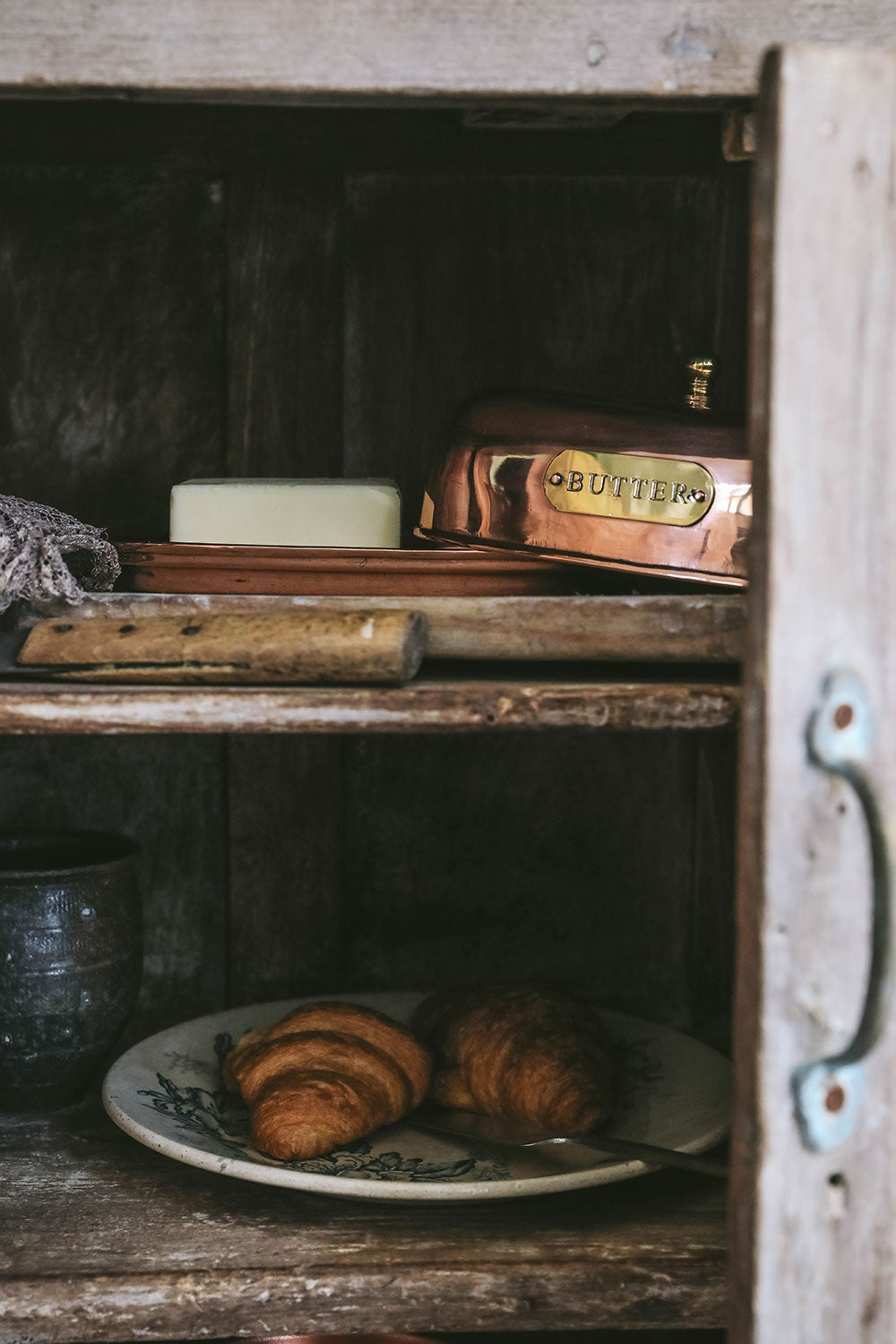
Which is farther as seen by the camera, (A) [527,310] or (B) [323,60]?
(A) [527,310]

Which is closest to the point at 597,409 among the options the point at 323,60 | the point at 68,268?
the point at 323,60

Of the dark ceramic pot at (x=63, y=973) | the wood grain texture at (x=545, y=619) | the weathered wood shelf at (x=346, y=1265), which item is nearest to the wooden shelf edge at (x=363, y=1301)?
the weathered wood shelf at (x=346, y=1265)

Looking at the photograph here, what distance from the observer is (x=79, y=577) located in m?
0.71

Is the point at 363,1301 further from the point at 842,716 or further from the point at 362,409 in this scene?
the point at 362,409

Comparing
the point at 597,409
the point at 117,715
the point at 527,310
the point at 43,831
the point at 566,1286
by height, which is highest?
the point at 527,310

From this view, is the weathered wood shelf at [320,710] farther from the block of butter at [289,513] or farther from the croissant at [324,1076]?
the croissant at [324,1076]

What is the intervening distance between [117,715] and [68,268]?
1.74ft

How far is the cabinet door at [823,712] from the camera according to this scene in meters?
0.42

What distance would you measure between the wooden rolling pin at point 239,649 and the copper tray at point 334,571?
0.05m

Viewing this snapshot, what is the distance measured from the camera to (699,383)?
2.48 ft

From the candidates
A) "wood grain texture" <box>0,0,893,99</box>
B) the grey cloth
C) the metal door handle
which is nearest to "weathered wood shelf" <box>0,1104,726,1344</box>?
the metal door handle

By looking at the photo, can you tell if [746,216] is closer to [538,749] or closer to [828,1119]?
[538,749]

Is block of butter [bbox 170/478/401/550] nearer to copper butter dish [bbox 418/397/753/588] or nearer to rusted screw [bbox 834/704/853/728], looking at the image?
copper butter dish [bbox 418/397/753/588]

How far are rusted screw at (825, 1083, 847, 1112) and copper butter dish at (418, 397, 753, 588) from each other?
31 cm
